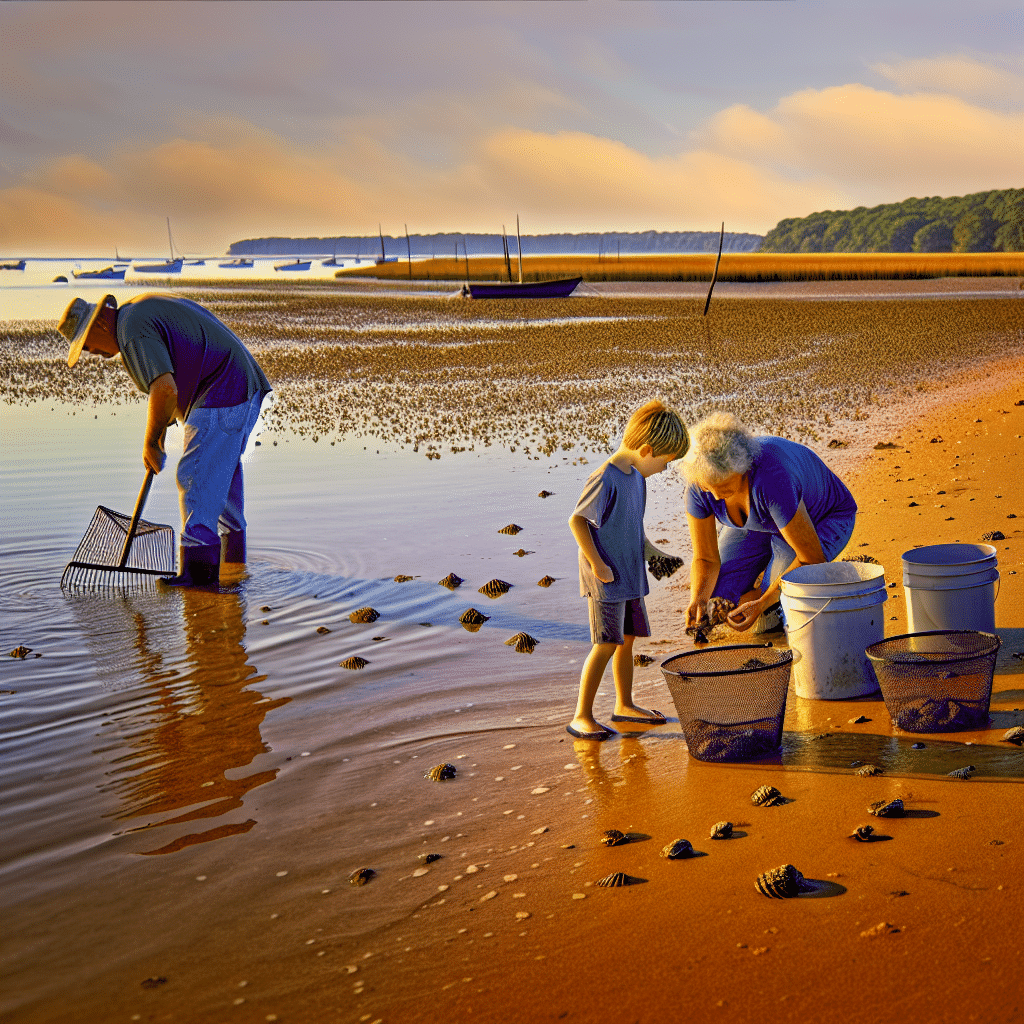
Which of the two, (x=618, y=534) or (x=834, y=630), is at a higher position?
(x=618, y=534)

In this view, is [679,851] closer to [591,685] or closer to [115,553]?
[591,685]

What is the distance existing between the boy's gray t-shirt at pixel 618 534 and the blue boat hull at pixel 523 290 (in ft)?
180

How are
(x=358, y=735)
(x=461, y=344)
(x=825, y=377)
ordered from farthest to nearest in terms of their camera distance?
(x=461, y=344), (x=825, y=377), (x=358, y=735)

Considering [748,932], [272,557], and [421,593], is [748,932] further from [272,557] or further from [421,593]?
[272,557]

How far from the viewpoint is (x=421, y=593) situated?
316 inches

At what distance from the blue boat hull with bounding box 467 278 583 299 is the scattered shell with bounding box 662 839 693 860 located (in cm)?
5619

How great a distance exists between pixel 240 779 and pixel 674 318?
3739 centimetres

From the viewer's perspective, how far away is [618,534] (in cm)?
499

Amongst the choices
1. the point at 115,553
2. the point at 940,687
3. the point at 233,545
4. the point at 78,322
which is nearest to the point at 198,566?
the point at 233,545

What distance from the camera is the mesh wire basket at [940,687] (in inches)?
178

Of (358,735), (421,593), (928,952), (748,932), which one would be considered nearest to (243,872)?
(358,735)

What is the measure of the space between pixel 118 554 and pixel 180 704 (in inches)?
132

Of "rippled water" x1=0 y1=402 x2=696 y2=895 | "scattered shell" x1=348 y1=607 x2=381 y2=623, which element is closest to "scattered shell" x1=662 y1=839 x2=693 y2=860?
"rippled water" x1=0 y1=402 x2=696 y2=895

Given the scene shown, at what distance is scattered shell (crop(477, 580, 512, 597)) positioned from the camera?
312 inches
